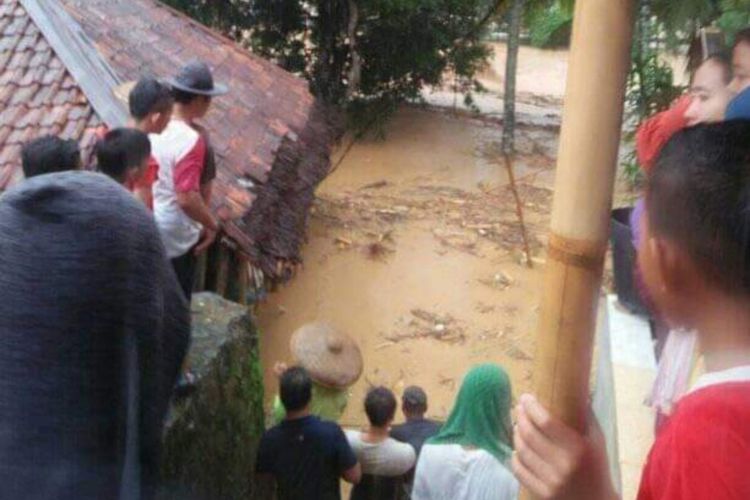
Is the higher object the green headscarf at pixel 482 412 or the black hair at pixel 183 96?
the black hair at pixel 183 96

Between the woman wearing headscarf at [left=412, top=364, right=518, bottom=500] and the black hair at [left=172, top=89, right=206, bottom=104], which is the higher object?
the black hair at [left=172, top=89, right=206, bottom=104]

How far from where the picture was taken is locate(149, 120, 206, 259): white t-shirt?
454 cm

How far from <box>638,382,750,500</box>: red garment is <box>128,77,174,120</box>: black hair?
135 inches

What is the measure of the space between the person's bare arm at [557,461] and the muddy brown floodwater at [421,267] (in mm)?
8003

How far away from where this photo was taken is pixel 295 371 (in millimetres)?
4180

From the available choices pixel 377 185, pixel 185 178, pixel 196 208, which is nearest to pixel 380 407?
pixel 196 208

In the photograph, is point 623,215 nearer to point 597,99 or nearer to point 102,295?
point 102,295

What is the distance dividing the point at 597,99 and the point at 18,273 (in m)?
1.23

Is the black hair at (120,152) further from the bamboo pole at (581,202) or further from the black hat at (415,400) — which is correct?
the bamboo pole at (581,202)

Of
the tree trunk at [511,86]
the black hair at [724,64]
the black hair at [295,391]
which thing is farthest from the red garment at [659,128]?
the tree trunk at [511,86]

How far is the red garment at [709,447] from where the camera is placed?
122 centimetres

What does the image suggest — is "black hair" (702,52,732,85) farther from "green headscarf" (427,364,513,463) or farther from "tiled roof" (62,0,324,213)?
"tiled roof" (62,0,324,213)

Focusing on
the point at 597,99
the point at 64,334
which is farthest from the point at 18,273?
the point at 597,99

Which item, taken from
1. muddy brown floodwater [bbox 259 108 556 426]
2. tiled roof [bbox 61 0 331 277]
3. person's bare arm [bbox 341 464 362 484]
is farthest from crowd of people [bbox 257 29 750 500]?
muddy brown floodwater [bbox 259 108 556 426]
